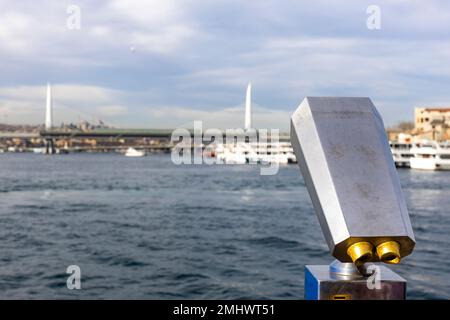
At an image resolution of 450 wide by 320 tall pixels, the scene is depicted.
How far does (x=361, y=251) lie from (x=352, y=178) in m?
0.18

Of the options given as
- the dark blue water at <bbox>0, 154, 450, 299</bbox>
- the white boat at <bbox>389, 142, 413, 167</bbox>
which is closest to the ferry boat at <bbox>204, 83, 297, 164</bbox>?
the white boat at <bbox>389, 142, 413, 167</bbox>

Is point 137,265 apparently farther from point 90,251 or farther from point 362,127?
point 362,127

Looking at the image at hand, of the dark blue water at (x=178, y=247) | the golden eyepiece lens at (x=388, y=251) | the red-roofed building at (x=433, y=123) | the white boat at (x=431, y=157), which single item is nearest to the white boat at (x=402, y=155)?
the white boat at (x=431, y=157)

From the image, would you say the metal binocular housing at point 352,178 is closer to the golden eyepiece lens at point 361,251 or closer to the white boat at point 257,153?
the golden eyepiece lens at point 361,251

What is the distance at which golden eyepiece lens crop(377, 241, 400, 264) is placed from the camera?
1.41 meters

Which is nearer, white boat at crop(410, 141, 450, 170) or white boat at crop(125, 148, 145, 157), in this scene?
white boat at crop(410, 141, 450, 170)

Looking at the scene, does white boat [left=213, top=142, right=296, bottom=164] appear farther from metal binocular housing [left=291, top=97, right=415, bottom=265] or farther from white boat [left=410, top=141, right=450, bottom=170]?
metal binocular housing [left=291, top=97, right=415, bottom=265]

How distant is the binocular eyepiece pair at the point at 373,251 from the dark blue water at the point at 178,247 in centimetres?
938

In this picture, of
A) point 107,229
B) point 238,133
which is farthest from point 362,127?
point 238,133

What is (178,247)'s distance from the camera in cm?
1611

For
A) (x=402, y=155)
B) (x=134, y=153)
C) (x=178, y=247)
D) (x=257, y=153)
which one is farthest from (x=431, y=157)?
(x=134, y=153)

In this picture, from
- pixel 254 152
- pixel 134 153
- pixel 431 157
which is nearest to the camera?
pixel 431 157

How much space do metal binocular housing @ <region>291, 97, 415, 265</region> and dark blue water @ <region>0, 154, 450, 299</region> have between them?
9.32m

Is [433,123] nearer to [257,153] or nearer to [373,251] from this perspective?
[257,153]
